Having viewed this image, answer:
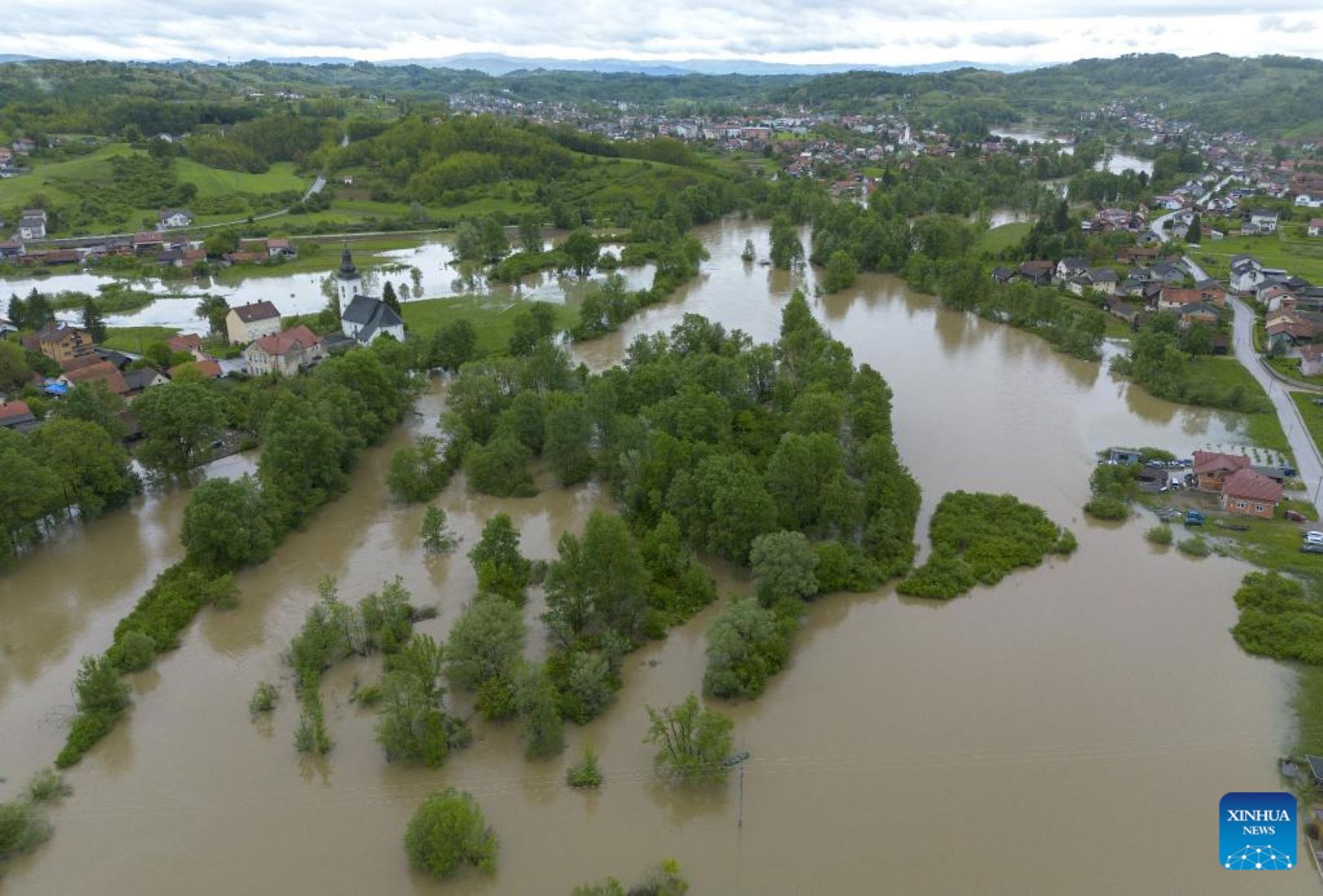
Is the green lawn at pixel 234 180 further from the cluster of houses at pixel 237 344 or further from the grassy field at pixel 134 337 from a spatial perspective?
the cluster of houses at pixel 237 344

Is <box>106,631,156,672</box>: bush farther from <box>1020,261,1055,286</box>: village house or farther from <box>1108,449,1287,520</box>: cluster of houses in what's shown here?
<box>1020,261,1055,286</box>: village house

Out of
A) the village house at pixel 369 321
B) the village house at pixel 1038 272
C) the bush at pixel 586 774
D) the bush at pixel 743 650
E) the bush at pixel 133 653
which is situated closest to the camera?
the bush at pixel 586 774

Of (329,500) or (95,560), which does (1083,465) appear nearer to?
(329,500)

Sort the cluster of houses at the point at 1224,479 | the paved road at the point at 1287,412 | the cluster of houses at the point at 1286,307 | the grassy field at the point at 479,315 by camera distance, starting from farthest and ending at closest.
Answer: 1. the grassy field at the point at 479,315
2. the cluster of houses at the point at 1286,307
3. the paved road at the point at 1287,412
4. the cluster of houses at the point at 1224,479

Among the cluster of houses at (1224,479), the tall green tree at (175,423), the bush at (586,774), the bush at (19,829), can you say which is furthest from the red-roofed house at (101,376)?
the cluster of houses at (1224,479)

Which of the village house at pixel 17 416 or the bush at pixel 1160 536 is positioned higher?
the village house at pixel 17 416

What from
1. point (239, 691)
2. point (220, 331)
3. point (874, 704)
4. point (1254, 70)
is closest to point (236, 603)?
point (239, 691)

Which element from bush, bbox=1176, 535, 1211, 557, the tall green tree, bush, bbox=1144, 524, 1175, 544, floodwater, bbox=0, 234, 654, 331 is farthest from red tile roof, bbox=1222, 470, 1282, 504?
floodwater, bbox=0, 234, 654, 331
